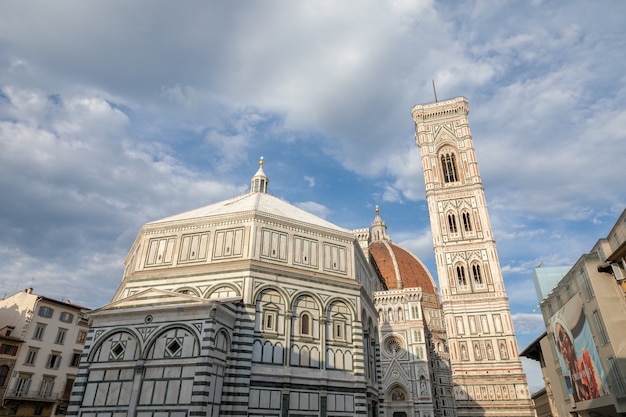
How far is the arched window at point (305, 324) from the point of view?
22641 millimetres

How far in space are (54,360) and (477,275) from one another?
48.3 meters

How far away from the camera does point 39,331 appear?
35.7m

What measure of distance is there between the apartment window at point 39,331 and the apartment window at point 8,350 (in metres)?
1.96

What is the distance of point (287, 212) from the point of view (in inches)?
1086

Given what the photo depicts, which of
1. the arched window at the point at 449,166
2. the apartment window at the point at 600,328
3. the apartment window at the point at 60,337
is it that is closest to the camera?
the apartment window at the point at 600,328

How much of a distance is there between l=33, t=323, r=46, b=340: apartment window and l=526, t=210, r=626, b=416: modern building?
41103 millimetres

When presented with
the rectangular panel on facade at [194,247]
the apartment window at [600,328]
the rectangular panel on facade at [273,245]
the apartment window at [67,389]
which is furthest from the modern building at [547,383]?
the apartment window at [67,389]

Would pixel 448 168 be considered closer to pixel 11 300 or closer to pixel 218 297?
pixel 218 297

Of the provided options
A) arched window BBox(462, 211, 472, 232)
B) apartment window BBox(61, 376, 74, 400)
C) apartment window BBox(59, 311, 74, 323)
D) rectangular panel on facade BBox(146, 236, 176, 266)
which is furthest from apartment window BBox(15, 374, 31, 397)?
arched window BBox(462, 211, 472, 232)

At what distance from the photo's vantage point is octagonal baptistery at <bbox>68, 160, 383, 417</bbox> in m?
18.6

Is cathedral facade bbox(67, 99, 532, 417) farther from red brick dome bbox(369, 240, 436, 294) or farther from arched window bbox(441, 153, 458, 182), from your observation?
red brick dome bbox(369, 240, 436, 294)

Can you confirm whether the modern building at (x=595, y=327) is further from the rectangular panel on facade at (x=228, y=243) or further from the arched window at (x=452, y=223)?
the arched window at (x=452, y=223)

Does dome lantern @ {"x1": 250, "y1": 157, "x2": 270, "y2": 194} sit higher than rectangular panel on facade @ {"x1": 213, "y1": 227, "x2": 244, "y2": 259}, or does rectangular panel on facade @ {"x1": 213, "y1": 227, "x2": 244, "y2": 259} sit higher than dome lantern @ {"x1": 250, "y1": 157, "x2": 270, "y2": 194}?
dome lantern @ {"x1": 250, "y1": 157, "x2": 270, "y2": 194}

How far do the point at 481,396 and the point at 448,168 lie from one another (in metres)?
32.0
